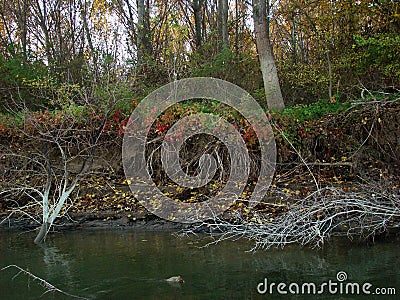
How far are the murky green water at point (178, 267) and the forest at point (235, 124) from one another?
45 cm

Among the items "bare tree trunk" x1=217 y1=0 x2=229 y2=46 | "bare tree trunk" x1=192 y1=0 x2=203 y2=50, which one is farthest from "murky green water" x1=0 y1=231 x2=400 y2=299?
"bare tree trunk" x1=192 y1=0 x2=203 y2=50

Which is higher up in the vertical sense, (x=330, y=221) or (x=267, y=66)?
(x=267, y=66)

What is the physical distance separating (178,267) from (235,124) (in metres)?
4.98

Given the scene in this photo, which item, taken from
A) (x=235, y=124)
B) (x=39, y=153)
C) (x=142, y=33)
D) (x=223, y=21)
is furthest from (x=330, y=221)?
(x=223, y=21)

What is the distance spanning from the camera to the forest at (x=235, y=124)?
880 cm

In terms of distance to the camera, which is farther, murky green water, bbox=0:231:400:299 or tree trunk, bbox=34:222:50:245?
tree trunk, bbox=34:222:50:245

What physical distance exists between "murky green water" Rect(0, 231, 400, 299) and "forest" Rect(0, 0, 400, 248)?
0.45 meters

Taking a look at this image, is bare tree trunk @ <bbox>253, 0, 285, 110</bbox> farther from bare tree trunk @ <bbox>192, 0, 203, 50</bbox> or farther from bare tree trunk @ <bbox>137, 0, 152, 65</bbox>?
bare tree trunk @ <bbox>192, 0, 203, 50</bbox>

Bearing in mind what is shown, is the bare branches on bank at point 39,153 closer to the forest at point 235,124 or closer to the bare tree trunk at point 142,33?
the forest at point 235,124

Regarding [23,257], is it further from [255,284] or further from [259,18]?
[259,18]

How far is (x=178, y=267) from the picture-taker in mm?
6781

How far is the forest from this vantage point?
8.80m

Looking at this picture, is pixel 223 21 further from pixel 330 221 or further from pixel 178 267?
pixel 178 267

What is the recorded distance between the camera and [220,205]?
1018cm
